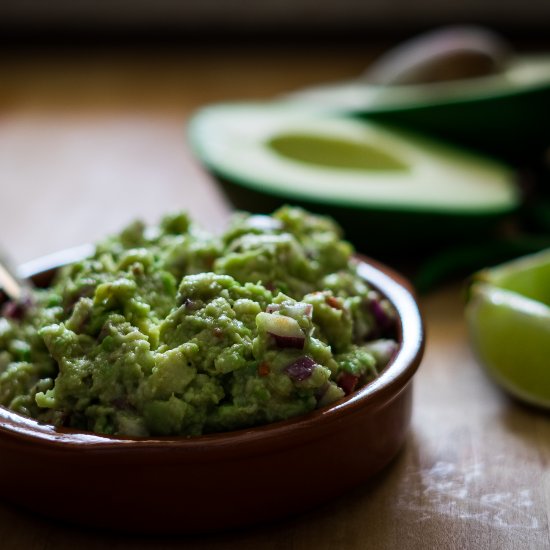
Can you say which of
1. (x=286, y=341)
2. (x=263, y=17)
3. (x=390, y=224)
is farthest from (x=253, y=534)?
(x=263, y=17)

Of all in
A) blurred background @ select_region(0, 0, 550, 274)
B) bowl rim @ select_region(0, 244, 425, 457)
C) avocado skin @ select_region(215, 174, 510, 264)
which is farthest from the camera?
blurred background @ select_region(0, 0, 550, 274)

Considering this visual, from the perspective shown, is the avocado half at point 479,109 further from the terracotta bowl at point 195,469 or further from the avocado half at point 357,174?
the terracotta bowl at point 195,469

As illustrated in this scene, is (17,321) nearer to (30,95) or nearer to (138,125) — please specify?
(138,125)

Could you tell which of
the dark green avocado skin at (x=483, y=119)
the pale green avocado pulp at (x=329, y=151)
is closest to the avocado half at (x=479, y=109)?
the dark green avocado skin at (x=483, y=119)

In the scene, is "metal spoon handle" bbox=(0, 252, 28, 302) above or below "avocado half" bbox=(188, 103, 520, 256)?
above

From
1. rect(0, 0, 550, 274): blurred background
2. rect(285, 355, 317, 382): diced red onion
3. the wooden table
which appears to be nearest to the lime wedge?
the wooden table

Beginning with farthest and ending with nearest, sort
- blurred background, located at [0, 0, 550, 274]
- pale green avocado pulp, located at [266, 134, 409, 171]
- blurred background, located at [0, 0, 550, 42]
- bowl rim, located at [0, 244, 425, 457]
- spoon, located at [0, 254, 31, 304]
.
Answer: blurred background, located at [0, 0, 550, 42], blurred background, located at [0, 0, 550, 274], pale green avocado pulp, located at [266, 134, 409, 171], spoon, located at [0, 254, 31, 304], bowl rim, located at [0, 244, 425, 457]

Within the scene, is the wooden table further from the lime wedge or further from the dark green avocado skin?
the dark green avocado skin
